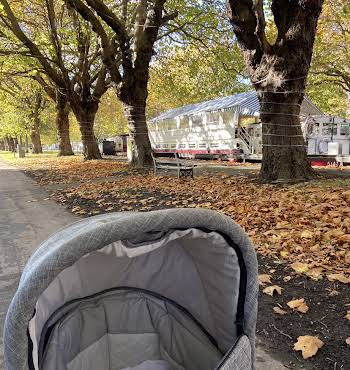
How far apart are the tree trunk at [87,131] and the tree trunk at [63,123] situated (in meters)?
5.68

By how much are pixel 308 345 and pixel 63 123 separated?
27337 millimetres

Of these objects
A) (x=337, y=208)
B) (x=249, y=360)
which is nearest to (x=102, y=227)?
(x=249, y=360)

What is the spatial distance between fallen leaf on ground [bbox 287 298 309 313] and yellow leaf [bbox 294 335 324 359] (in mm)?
387

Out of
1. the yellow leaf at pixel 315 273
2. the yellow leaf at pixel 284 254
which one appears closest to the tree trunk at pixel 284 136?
the yellow leaf at pixel 284 254

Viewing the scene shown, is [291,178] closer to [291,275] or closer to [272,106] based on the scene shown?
[272,106]

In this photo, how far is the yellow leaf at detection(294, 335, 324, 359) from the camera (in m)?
2.54

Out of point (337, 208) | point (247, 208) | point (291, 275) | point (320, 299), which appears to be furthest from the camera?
point (247, 208)

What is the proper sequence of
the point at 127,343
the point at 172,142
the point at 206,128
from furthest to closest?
1. the point at 172,142
2. the point at 206,128
3. the point at 127,343

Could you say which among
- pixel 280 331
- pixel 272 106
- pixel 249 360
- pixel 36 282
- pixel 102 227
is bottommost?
pixel 280 331

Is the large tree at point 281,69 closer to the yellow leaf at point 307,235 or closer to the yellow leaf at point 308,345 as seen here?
the yellow leaf at point 307,235

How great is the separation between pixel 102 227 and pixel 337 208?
4.93m

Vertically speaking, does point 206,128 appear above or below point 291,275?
above

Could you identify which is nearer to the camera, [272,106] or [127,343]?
[127,343]

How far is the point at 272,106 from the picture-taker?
26.9 ft
